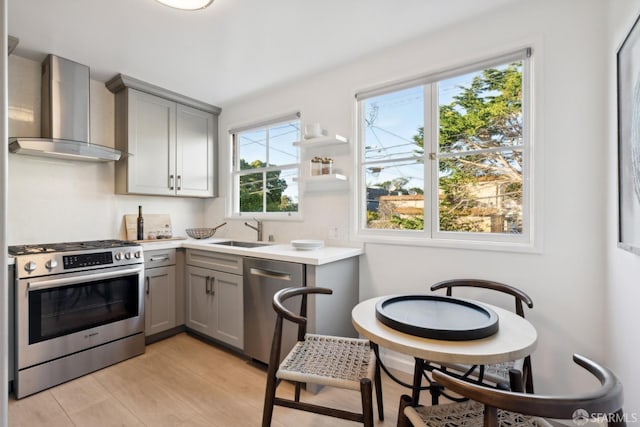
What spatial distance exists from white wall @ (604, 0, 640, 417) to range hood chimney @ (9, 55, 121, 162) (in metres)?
3.42

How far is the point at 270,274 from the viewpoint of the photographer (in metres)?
2.29

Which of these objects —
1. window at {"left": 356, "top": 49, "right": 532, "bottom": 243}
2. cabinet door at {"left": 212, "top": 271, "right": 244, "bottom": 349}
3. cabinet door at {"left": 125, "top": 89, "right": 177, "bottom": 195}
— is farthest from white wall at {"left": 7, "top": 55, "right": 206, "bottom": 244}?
window at {"left": 356, "top": 49, "right": 532, "bottom": 243}

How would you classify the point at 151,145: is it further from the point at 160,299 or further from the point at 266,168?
the point at 160,299

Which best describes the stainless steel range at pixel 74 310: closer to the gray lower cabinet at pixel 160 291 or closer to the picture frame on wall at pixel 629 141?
the gray lower cabinet at pixel 160 291

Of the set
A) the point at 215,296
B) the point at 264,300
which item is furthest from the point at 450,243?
the point at 215,296

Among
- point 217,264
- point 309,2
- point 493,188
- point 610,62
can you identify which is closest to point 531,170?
point 493,188

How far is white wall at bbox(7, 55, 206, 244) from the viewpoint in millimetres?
2463

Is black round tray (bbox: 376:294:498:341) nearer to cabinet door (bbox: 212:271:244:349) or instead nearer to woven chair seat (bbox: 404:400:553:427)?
woven chair seat (bbox: 404:400:553:427)

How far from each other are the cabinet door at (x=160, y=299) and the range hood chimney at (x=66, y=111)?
1126mm

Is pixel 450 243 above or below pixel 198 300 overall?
above

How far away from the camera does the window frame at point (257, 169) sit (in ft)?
10.0

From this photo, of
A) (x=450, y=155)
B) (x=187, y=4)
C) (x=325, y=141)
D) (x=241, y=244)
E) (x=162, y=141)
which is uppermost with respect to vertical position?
(x=187, y=4)

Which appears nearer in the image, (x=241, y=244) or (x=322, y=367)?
(x=322, y=367)

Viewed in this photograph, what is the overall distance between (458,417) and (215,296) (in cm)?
214
